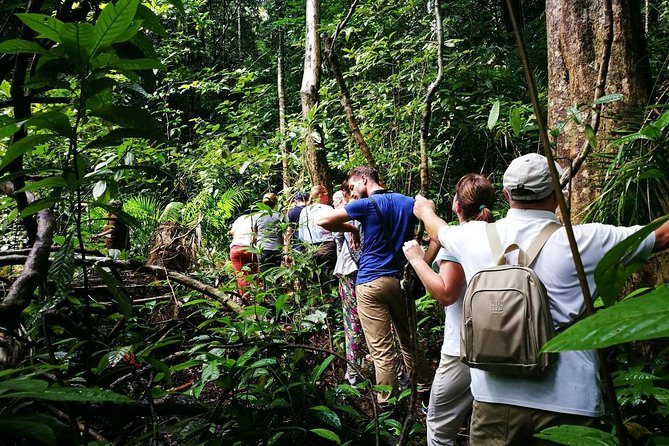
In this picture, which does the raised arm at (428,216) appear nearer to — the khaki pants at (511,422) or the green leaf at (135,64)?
the khaki pants at (511,422)

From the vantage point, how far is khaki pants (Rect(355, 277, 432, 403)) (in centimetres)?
368

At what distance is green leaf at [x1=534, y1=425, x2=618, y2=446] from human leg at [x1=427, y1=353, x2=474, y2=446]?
1477 millimetres

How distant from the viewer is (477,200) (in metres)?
2.53


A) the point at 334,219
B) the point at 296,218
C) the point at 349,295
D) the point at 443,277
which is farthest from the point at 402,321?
the point at 296,218

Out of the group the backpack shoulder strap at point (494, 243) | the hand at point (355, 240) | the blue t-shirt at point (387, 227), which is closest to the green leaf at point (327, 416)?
the backpack shoulder strap at point (494, 243)

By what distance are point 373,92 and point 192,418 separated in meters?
5.46

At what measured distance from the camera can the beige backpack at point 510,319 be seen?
1.64 meters

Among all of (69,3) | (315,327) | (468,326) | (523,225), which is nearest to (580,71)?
(523,225)

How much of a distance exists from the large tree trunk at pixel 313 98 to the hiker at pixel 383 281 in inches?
55.1

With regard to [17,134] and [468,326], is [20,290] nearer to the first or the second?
[17,134]

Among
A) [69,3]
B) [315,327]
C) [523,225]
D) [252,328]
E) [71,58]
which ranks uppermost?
[69,3]

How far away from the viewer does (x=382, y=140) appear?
6.04 m

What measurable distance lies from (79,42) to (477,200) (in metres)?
2.07

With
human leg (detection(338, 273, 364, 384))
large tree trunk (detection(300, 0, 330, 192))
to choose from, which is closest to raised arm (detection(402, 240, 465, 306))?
human leg (detection(338, 273, 364, 384))
